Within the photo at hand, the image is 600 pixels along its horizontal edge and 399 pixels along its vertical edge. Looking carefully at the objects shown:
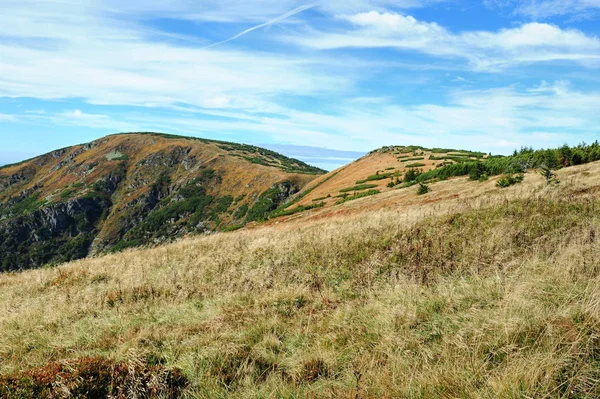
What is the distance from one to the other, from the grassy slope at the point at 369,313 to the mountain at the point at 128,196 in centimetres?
8645

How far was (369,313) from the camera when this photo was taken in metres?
5.50

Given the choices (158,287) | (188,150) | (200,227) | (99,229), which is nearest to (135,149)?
(188,150)

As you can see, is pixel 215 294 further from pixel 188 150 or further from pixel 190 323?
pixel 188 150

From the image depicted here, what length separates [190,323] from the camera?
20.1 feet

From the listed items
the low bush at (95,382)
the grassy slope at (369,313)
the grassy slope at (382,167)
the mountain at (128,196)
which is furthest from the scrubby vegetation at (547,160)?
the mountain at (128,196)

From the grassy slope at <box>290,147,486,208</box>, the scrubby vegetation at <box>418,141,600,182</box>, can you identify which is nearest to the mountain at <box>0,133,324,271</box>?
the grassy slope at <box>290,147,486,208</box>

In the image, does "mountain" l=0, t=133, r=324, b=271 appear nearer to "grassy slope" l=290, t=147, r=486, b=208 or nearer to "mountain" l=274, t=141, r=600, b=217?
"grassy slope" l=290, t=147, r=486, b=208

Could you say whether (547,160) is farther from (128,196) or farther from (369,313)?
(128,196)

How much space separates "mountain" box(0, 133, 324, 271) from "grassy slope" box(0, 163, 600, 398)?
3404 inches

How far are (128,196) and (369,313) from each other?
158802mm

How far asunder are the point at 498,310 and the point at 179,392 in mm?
3944

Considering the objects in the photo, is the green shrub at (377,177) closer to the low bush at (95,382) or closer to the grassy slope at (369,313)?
the grassy slope at (369,313)

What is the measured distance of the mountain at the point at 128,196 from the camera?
116875 millimetres

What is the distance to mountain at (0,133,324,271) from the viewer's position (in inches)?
4601
